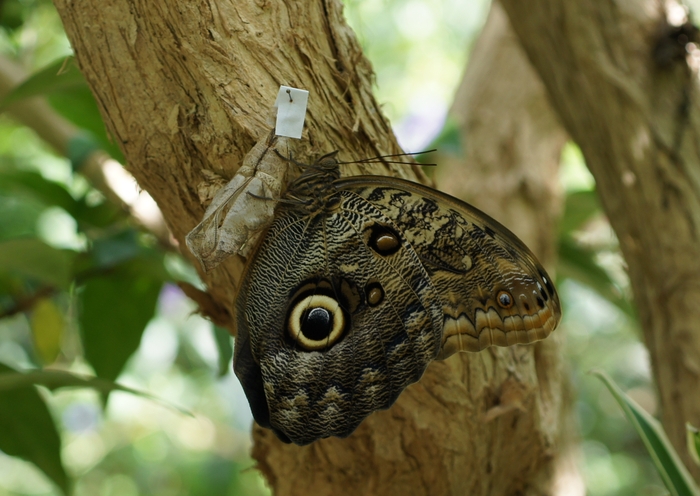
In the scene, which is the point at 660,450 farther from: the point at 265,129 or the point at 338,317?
the point at 265,129

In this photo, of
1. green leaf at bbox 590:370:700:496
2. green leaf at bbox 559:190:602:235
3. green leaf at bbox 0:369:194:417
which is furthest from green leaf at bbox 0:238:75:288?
green leaf at bbox 559:190:602:235

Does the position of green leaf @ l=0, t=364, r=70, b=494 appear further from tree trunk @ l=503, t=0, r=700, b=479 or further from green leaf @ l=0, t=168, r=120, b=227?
tree trunk @ l=503, t=0, r=700, b=479

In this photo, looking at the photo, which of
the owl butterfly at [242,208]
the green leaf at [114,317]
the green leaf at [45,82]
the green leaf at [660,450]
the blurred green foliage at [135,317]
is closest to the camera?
the owl butterfly at [242,208]

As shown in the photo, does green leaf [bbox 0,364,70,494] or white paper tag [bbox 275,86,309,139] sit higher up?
white paper tag [bbox 275,86,309,139]

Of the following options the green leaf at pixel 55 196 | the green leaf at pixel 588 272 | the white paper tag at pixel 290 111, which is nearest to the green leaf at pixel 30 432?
the green leaf at pixel 55 196

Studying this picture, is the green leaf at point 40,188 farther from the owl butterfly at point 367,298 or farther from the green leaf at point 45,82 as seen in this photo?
the owl butterfly at point 367,298

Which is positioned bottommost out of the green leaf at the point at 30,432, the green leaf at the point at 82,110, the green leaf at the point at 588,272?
the green leaf at the point at 30,432

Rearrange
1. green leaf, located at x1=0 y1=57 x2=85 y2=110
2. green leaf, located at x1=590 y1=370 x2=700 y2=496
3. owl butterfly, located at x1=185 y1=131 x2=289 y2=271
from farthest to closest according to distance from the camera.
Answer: green leaf, located at x1=0 y1=57 x2=85 y2=110
green leaf, located at x1=590 y1=370 x2=700 y2=496
owl butterfly, located at x1=185 y1=131 x2=289 y2=271
